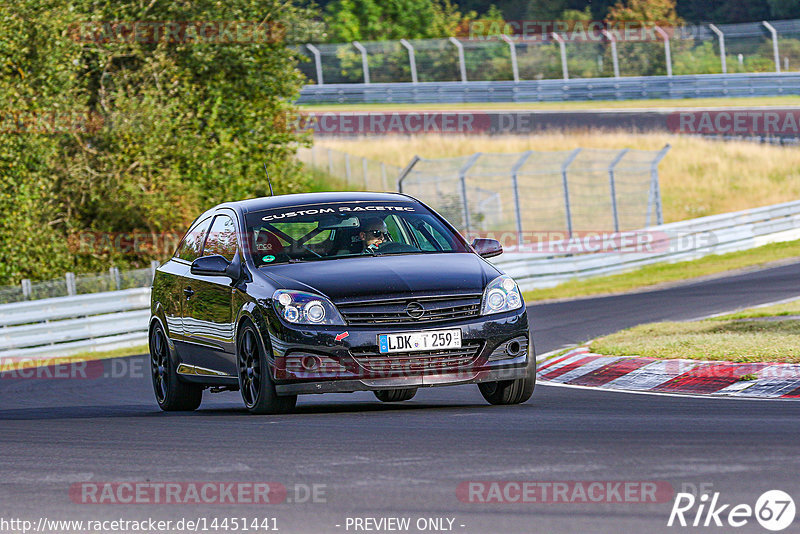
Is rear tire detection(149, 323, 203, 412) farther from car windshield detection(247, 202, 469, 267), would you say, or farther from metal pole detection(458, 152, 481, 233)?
metal pole detection(458, 152, 481, 233)

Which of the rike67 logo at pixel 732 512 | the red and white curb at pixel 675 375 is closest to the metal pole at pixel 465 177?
the red and white curb at pixel 675 375

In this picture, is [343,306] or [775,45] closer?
[343,306]

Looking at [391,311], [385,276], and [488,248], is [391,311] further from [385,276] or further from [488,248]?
[488,248]

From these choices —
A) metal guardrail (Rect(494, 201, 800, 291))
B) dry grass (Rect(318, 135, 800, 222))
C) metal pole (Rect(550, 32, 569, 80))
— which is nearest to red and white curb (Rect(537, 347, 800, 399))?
metal guardrail (Rect(494, 201, 800, 291))

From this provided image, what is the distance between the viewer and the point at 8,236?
27.4 metres

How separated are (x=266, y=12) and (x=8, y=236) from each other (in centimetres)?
954

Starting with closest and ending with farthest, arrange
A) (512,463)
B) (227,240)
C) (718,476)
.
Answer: (718,476)
(512,463)
(227,240)

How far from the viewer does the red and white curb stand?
33.2 feet

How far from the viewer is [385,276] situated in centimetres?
900

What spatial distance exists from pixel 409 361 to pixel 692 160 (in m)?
34.3

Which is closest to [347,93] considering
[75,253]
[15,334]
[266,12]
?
[266,12]

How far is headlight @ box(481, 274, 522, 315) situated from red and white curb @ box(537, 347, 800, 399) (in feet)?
6.52

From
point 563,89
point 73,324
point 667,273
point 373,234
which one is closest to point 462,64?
point 563,89

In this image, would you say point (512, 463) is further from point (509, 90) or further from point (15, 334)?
point (509, 90)
